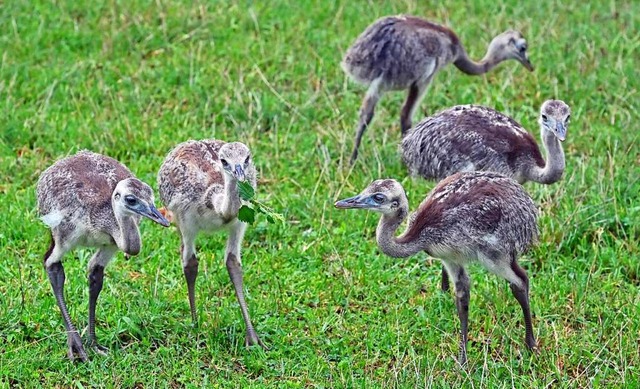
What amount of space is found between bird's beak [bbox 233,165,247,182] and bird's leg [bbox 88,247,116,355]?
883 mm

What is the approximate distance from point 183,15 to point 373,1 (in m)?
1.90

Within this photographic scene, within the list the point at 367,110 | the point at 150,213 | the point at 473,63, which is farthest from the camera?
the point at 473,63

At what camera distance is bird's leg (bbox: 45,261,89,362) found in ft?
21.7

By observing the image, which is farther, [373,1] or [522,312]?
[373,1]

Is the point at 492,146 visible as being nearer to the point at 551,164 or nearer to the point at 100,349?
the point at 551,164

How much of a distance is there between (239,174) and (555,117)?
228 cm

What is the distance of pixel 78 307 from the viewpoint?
23.5ft

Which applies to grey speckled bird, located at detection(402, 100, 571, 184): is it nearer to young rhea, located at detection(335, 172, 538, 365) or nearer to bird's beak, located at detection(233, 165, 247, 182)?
young rhea, located at detection(335, 172, 538, 365)

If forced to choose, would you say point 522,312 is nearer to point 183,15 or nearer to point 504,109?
point 504,109

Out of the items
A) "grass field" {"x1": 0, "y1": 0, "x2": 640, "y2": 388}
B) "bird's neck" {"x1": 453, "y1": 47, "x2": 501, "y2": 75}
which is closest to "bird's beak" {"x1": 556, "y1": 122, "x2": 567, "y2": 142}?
"grass field" {"x1": 0, "y1": 0, "x2": 640, "y2": 388}

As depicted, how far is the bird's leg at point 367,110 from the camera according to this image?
9086 mm

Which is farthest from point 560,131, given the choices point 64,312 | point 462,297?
point 64,312

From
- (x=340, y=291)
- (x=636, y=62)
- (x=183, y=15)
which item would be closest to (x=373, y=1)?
(x=183, y=15)

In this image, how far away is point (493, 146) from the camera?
24.8ft
